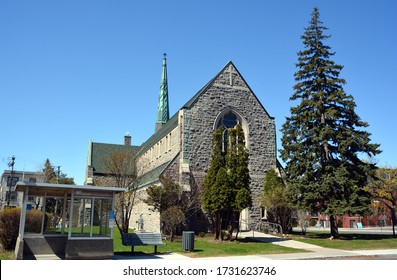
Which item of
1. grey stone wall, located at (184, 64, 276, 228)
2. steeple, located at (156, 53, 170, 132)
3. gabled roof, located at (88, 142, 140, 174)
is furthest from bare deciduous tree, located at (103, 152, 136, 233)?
steeple, located at (156, 53, 170, 132)

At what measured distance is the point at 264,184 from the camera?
98.9ft

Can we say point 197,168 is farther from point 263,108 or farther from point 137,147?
point 137,147

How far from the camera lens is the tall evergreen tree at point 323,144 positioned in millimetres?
24656

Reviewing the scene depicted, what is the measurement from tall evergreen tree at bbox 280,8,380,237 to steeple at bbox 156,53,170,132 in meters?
39.1

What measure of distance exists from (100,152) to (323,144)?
3654 cm

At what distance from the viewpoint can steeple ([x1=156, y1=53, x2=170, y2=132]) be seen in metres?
65.4

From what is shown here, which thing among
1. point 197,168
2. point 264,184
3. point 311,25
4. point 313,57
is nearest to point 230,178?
point 197,168

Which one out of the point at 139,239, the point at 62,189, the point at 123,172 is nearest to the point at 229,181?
the point at 139,239

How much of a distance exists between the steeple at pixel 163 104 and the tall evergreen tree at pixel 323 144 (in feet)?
128

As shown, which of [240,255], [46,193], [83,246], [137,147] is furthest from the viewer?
[137,147]

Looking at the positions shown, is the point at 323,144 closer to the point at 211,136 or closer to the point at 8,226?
the point at 211,136

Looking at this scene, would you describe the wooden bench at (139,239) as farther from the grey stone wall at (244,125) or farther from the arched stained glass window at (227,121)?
the arched stained glass window at (227,121)

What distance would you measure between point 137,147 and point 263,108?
30761 millimetres

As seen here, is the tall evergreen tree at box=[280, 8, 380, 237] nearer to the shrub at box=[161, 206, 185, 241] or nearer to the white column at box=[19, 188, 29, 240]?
the shrub at box=[161, 206, 185, 241]
